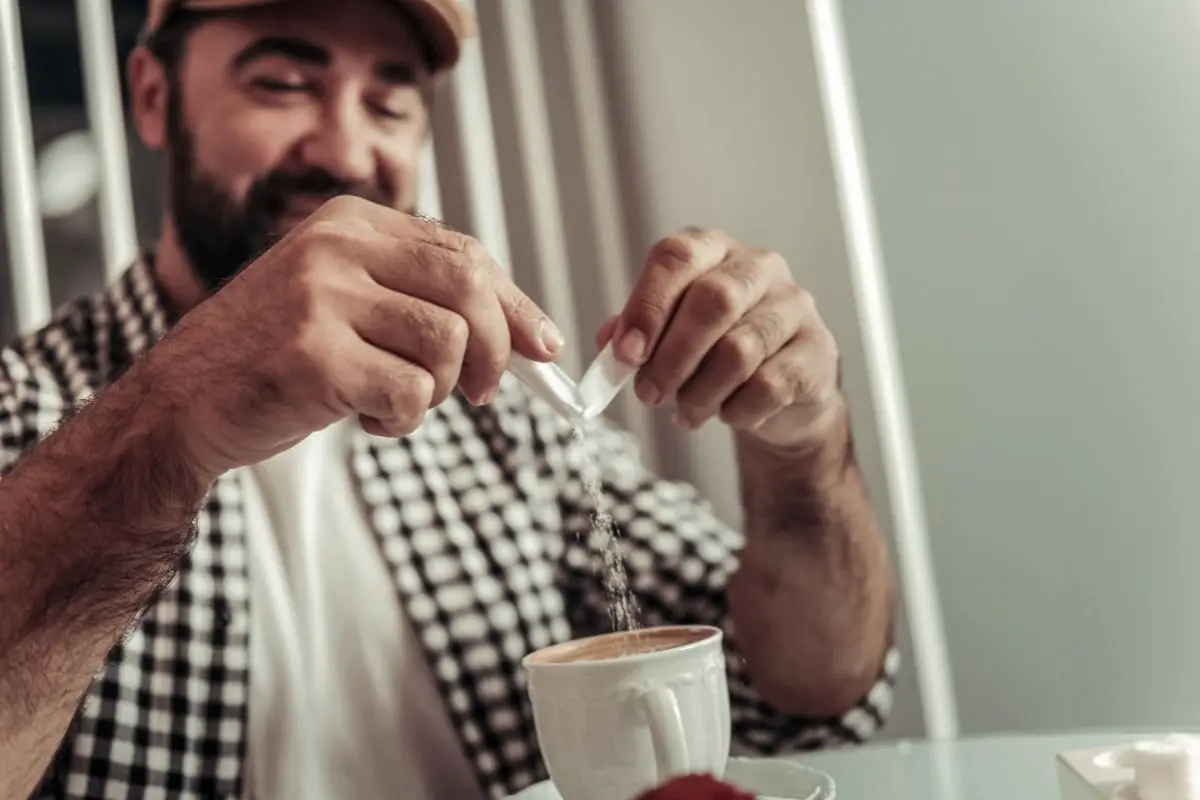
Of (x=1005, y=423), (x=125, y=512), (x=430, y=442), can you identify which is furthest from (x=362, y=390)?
(x=1005, y=423)

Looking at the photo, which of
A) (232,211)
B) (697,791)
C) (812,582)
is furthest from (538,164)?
(697,791)

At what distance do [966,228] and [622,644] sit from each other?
52cm

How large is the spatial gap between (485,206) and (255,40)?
257mm

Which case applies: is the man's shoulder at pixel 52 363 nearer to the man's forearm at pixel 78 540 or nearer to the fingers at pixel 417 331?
the man's forearm at pixel 78 540

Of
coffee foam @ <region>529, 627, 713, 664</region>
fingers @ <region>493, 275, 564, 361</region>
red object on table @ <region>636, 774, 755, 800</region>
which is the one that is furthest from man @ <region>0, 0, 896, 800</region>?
red object on table @ <region>636, 774, 755, 800</region>

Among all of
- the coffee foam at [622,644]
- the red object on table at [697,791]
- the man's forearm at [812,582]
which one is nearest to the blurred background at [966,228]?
the man's forearm at [812,582]

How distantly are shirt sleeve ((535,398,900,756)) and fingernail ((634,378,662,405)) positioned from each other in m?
0.24

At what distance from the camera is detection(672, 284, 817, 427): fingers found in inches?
22.6

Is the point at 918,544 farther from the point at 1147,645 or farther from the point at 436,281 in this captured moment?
the point at 436,281

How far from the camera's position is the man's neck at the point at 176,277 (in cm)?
96

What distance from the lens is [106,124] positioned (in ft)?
3.22

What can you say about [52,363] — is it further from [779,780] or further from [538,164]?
[779,780]

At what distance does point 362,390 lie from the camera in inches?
17.8

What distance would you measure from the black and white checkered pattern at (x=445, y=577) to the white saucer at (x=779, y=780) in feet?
1.11
